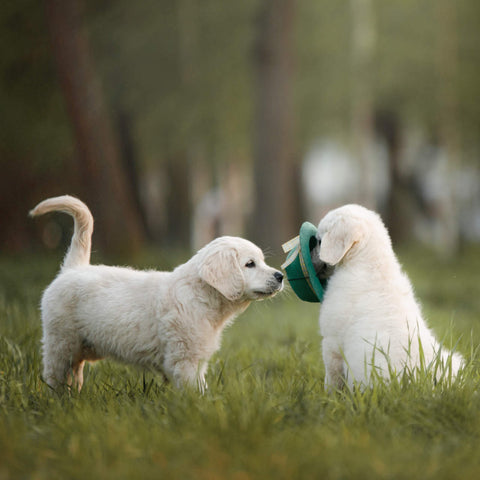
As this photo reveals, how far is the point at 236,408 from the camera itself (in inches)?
133

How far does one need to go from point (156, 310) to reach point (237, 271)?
61cm

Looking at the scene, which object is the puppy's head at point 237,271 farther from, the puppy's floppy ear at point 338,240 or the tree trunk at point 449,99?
the tree trunk at point 449,99

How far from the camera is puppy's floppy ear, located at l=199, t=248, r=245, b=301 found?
4537 millimetres

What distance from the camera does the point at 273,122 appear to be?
13.8 meters

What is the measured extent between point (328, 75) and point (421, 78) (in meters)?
3.02

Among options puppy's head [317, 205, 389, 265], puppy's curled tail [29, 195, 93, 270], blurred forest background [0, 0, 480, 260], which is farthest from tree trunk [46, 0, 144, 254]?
puppy's head [317, 205, 389, 265]

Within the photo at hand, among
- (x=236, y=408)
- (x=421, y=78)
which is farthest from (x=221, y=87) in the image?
(x=236, y=408)

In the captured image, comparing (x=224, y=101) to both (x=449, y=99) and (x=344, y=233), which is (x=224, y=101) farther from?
(x=344, y=233)

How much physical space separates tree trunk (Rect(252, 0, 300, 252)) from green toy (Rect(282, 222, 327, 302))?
8470 mm

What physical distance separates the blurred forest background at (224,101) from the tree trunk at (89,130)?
0.09 feet

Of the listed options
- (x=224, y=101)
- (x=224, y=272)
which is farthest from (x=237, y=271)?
(x=224, y=101)

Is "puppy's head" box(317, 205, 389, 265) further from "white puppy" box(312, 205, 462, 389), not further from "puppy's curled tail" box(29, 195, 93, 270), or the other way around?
"puppy's curled tail" box(29, 195, 93, 270)

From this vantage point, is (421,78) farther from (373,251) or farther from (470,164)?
(373,251)

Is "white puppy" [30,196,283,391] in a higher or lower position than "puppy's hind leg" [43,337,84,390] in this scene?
higher
